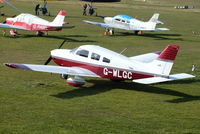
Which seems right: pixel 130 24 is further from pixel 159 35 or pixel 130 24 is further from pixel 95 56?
pixel 95 56

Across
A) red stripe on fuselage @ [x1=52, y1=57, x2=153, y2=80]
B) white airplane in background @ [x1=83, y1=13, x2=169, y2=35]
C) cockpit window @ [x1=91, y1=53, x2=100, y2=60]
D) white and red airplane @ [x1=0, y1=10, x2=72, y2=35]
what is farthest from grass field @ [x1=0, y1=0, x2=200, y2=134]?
white airplane in background @ [x1=83, y1=13, x2=169, y2=35]

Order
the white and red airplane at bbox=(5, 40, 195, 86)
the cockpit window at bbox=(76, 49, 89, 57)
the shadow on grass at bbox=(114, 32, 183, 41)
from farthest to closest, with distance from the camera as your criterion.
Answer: the shadow on grass at bbox=(114, 32, 183, 41) → the cockpit window at bbox=(76, 49, 89, 57) → the white and red airplane at bbox=(5, 40, 195, 86)

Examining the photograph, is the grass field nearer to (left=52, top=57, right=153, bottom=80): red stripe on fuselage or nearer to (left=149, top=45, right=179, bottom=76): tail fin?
(left=52, top=57, right=153, bottom=80): red stripe on fuselage

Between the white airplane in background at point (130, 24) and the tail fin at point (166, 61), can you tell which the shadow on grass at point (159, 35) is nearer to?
the white airplane in background at point (130, 24)

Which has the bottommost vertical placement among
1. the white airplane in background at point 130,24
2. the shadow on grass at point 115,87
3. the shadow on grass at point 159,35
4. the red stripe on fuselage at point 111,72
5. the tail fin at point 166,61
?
the shadow on grass at point 159,35

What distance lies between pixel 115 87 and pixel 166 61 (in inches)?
138

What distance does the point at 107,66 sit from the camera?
19922mm

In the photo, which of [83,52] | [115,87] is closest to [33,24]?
[83,52]

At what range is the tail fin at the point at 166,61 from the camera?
18.1m

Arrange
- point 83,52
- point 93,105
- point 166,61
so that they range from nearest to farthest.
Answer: point 93,105 → point 166,61 → point 83,52

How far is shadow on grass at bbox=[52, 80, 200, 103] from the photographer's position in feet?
61.8

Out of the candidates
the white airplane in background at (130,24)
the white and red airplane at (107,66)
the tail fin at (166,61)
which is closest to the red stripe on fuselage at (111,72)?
the white and red airplane at (107,66)

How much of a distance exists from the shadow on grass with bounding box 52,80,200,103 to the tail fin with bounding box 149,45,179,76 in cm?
136

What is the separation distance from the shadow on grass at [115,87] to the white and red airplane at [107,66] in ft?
2.14
